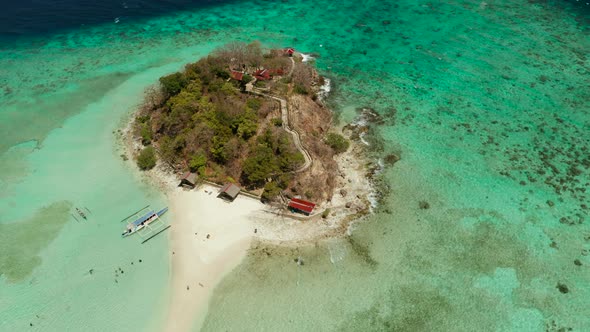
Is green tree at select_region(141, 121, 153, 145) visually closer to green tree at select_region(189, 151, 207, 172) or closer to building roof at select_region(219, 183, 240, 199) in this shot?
green tree at select_region(189, 151, 207, 172)

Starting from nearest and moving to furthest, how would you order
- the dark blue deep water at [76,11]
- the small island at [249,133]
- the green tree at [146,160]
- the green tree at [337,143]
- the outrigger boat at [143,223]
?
the outrigger boat at [143,223] < the small island at [249,133] < the green tree at [146,160] < the green tree at [337,143] < the dark blue deep water at [76,11]

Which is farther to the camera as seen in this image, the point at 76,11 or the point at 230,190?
the point at 76,11

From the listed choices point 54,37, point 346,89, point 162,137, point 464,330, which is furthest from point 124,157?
point 54,37

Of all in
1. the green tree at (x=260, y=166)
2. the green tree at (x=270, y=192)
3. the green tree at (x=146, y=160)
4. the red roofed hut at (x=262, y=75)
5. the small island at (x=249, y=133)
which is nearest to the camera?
the green tree at (x=270, y=192)

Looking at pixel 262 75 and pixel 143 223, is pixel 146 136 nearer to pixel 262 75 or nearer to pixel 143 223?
pixel 143 223

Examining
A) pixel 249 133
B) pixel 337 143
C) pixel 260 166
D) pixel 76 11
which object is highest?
pixel 76 11

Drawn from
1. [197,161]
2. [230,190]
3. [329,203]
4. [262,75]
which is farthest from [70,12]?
[329,203]

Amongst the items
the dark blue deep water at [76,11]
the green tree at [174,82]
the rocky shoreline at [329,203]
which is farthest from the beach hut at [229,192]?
the dark blue deep water at [76,11]

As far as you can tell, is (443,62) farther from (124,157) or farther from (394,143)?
(124,157)

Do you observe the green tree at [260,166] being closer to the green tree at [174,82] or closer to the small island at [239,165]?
the small island at [239,165]
